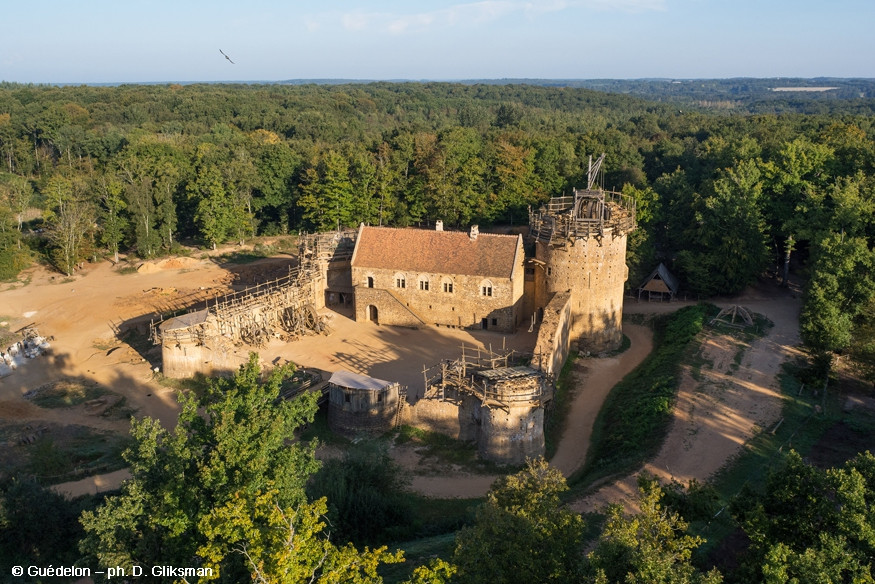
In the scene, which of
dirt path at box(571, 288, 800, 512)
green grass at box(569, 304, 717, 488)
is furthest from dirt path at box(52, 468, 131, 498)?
green grass at box(569, 304, 717, 488)

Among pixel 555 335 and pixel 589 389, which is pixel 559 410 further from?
pixel 555 335

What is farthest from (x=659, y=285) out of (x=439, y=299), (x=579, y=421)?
(x=579, y=421)

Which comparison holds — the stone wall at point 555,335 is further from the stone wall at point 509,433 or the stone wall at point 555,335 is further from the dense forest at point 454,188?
the dense forest at point 454,188

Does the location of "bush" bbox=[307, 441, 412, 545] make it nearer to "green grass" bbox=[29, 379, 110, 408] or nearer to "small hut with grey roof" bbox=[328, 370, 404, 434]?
"small hut with grey roof" bbox=[328, 370, 404, 434]

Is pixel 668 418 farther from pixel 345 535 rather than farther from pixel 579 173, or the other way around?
pixel 579 173

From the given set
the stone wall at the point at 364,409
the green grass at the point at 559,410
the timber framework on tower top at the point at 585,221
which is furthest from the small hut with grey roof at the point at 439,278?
the stone wall at the point at 364,409

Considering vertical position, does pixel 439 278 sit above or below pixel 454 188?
below
